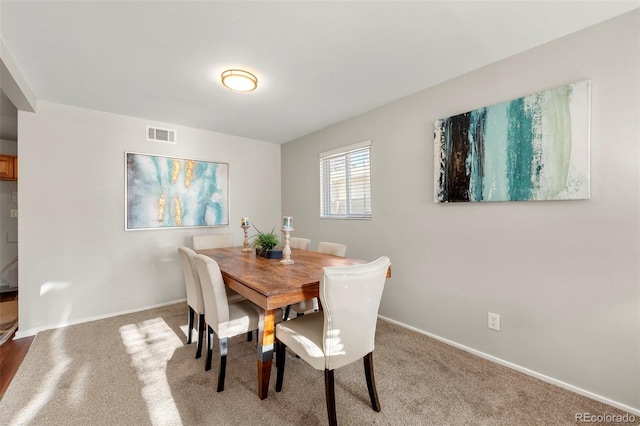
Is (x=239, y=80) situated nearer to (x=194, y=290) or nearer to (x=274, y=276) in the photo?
(x=274, y=276)

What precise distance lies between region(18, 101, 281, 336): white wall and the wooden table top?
4.50 feet

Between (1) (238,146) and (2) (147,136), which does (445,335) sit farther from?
(2) (147,136)

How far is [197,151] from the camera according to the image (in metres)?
3.77

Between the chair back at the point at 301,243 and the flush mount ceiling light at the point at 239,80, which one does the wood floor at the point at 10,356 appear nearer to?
the chair back at the point at 301,243

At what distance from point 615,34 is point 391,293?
2.56 meters

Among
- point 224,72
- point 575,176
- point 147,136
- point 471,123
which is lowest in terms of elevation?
point 575,176

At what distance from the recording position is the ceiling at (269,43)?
5.17 feet

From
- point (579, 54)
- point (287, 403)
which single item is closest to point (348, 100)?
point (579, 54)

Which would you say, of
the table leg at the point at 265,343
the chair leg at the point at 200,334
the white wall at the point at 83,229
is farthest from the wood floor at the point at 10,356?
the table leg at the point at 265,343

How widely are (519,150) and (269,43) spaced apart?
1946 mm

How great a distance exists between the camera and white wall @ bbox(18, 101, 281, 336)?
2.74 meters

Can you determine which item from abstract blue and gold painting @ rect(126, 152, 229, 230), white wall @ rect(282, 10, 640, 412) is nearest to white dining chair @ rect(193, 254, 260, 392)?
white wall @ rect(282, 10, 640, 412)

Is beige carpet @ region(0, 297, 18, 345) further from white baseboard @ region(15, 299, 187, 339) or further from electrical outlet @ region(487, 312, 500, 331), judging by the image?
electrical outlet @ region(487, 312, 500, 331)

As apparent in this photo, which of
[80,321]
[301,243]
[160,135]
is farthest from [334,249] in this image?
[80,321]
